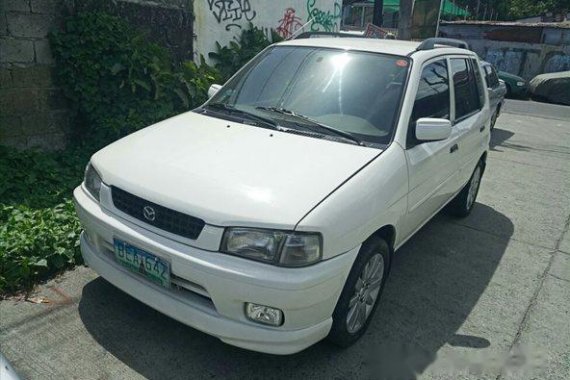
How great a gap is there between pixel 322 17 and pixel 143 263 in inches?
312

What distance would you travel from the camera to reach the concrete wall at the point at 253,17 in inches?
258

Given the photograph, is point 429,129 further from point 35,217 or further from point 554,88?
point 554,88

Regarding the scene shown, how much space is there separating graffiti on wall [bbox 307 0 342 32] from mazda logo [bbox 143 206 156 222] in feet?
24.2

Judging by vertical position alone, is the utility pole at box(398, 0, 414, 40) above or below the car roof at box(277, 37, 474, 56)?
above

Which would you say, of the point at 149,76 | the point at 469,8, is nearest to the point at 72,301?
the point at 149,76

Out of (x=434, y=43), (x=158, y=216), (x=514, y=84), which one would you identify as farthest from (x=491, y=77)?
(x=514, y=84)

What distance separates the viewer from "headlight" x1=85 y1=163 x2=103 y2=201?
2709 mm

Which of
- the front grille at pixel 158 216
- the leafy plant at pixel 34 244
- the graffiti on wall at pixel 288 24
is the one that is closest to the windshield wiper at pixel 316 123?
the front grille at pixel 158 216

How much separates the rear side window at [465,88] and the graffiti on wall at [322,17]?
16.5 ft

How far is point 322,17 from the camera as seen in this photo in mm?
9125

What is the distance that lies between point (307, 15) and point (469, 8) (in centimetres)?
3011

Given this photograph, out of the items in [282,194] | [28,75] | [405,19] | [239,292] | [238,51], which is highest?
[405,19]

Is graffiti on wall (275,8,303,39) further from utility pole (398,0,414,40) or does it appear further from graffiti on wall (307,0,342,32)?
utility pole (398,0,414,40)

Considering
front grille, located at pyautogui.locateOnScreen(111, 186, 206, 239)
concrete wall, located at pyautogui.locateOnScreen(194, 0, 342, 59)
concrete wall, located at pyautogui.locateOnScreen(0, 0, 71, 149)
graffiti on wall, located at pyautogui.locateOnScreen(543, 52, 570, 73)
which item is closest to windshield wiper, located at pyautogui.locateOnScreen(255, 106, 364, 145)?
front grille, located at pyautogui.locateOnScreen(111, 186, 206, 239)
